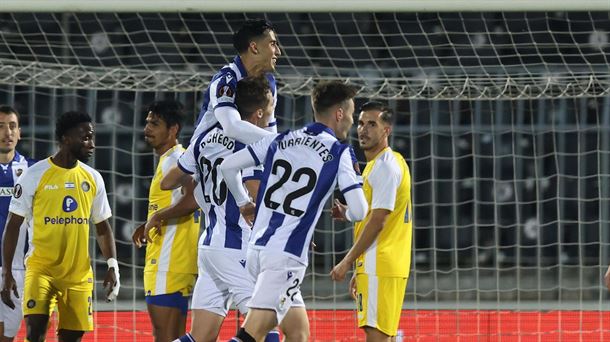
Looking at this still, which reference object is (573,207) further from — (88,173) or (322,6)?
(88,173)

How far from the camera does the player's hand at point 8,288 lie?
21.4ft

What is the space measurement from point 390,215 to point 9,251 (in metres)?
2.24

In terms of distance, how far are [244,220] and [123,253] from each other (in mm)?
10272

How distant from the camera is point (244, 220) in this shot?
18.4 ft

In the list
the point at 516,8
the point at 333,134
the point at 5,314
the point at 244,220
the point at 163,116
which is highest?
the point at 516,8

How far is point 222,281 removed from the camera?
18.7 ft

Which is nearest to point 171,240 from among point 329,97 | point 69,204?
point 69,204

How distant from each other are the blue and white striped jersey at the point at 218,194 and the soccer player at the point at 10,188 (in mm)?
1834

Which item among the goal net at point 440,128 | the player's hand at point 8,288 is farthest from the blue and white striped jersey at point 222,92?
the goal net at point 440,128

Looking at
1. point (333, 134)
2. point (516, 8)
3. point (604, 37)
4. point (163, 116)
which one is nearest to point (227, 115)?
point (333, 134)

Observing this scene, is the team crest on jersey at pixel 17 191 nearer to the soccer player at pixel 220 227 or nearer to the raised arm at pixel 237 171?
the soccer player at pixel 220 227

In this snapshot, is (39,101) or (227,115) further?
(39,101)

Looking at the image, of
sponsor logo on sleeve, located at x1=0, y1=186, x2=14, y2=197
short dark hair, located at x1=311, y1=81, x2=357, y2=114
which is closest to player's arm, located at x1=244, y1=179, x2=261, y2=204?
short dark hair, located at x1=311, y1=81, x2=357, y2=114

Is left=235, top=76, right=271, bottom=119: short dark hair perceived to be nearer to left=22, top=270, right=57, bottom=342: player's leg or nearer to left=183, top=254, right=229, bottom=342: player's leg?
left=183, top=254, right=229, bottom=342: player's leg
